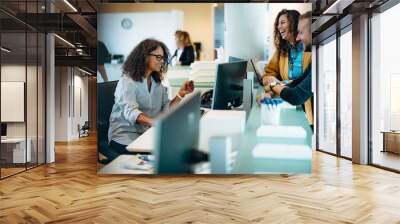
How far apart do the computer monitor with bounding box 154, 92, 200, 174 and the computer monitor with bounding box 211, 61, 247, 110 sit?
19 cm

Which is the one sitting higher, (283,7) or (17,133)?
(283,7)

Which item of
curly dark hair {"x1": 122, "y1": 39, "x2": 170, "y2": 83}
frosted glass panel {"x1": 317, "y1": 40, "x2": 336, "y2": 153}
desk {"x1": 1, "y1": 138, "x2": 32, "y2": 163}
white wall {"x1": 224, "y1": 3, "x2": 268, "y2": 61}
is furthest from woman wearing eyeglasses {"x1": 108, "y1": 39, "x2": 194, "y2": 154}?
frosted glass panel {"x1": 317, "y1": 40, "x2": 336, "y2": 153}

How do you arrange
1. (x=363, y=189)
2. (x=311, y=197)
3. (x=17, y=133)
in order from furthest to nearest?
1. (x=17, y=133)
2. (x=363, y=189)
3. (x=311, y=197)

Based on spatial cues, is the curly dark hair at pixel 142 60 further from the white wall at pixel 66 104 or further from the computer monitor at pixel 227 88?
the white wall at pixel 66 104

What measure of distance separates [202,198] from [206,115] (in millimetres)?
3493

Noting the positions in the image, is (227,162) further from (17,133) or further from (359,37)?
(359,37)

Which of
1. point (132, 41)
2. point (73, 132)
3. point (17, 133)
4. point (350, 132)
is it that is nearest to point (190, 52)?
point (132, 41)

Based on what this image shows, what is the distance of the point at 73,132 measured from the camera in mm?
13312

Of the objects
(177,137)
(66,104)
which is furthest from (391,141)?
(66,104)

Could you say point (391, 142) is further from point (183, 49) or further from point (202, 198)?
point (183, 49)

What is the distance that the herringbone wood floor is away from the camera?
331cm

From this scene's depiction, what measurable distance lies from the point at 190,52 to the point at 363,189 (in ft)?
13.4

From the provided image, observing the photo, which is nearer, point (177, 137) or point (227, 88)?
point (177, 137)

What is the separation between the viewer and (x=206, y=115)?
64cm
